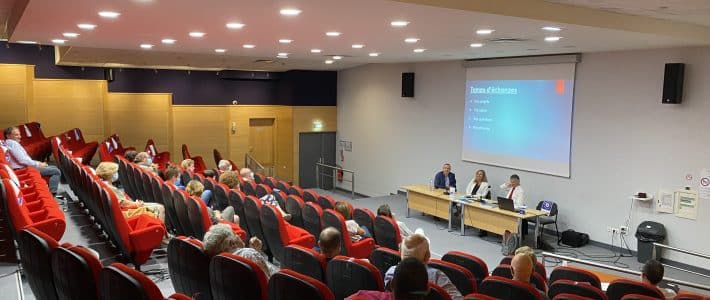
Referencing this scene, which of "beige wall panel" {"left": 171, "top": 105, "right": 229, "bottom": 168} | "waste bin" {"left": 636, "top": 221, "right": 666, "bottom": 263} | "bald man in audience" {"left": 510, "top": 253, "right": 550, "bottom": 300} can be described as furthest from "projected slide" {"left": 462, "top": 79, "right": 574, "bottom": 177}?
"beige wall panel" {"left": 171, "top": 105, "right": 229, "bottom": 168}

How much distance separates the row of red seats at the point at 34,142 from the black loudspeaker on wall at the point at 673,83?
38.1 ft

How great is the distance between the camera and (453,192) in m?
11.6

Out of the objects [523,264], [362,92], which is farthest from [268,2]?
[362,92]

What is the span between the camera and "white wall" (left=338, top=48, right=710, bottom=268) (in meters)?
8.77

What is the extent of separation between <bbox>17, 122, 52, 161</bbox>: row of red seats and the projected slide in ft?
29.6

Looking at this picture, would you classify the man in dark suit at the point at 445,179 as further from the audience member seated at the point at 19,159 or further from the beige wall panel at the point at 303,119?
the audience member seated at the point at 19,159

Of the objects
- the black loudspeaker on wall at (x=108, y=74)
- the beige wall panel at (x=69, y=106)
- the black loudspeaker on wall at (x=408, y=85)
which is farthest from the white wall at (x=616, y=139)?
the beige wall panel at (x=69, y=106)

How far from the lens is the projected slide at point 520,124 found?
35.0ft

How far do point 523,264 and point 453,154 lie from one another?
8.95 m

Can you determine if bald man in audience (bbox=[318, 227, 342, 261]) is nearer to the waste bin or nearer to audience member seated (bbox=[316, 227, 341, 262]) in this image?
audience member seated (bbox=[316, 227, 341, 262])

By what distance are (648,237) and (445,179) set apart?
4.29 metres

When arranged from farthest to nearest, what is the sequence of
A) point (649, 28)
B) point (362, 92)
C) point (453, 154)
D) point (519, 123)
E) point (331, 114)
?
point (331, 114)
point (362, 92)
point (453, 154)
point (519, 123)
point (649, 28)

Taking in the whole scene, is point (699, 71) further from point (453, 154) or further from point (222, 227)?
point (222, 227)

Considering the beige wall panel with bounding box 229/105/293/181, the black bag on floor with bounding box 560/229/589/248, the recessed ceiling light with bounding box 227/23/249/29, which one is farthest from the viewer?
the beige wall panel with bounding box 229/105/293/181
